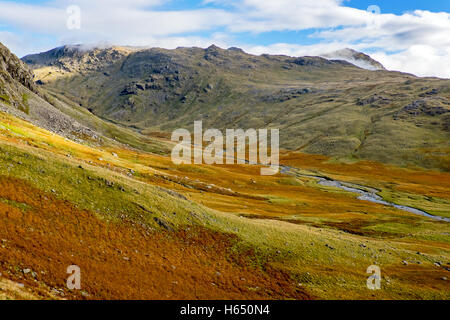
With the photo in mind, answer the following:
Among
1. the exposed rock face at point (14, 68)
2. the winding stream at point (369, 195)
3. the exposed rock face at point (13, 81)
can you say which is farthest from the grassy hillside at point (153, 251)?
the exposed rock face at point (14, 68)

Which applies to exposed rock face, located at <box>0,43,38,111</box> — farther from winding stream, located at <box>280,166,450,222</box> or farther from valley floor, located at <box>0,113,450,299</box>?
winding stream, located at <box>280,166,450,222</box>

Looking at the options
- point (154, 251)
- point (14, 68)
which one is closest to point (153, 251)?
point (154, 251)

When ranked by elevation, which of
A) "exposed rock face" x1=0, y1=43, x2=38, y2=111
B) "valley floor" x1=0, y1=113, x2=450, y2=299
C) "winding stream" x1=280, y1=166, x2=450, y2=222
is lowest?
"winding stream" x1=280, y1=166, x2=450, y2=222

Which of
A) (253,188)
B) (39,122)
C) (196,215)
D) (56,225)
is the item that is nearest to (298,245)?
(196,215)

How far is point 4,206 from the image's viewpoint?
2897 cm

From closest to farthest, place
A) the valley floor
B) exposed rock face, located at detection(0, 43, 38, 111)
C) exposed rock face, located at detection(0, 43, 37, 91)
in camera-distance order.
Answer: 1. the valley floor
2. exposed rock face, located at detection(0, 43, 38, 111)
3. exposed rock face, located at detection(0, 43, 37, 91)

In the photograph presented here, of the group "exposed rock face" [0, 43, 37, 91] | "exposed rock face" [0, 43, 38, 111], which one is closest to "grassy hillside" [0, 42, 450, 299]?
"exposed rock face" [0, 43, 38, 111]

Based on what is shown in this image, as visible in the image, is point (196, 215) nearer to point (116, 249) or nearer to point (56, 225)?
point (116, 249)

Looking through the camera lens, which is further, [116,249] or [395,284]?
[395,284]

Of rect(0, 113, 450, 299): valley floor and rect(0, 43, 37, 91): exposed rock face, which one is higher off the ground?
rect(0, 43, 37, 91): exposed rock face

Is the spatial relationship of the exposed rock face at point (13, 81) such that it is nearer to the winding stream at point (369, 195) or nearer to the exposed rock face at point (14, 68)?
the exposed rock face at point (14, 68)

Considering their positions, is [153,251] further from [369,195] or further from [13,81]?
[13,81]
